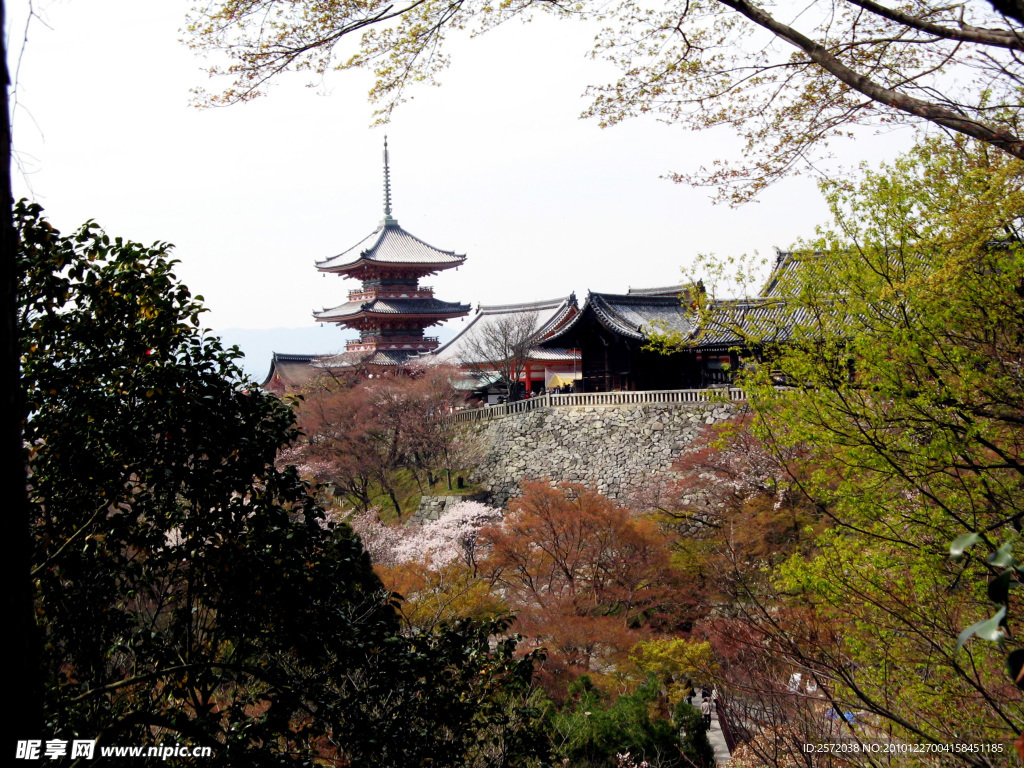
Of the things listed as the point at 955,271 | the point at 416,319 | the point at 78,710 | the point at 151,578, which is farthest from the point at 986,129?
the point at 416,319

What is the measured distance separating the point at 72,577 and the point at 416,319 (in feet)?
98.3

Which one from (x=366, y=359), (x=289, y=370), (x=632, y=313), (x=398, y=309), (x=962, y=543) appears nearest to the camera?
(x=962, y=543)

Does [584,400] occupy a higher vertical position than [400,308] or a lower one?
lower

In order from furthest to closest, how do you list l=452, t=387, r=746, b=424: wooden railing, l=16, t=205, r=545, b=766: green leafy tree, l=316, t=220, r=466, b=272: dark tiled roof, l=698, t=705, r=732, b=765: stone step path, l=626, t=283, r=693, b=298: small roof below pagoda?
l=316, t=220, r=466, b=272: dark tiled roof
l=626, t=283, r=693, b=298: small roof below pagoda
l=452, t=387, r=746, b=424: wooden railing
l=698, t=705, r=732, b=765: stone step path
l=16, t=205, r=545, b=766: green leafy tree

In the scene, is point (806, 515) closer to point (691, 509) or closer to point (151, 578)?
point (691, 509)

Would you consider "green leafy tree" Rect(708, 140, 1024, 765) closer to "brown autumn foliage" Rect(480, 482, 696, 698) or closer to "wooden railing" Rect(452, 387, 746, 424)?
"brown autumn foliage" Rect(480, 482, 696, 698)

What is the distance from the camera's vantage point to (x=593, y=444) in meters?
23.4

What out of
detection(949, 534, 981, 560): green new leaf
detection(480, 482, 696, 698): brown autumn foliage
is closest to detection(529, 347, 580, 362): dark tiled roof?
detection(480, 482, 696, 698): brown autumn foliage

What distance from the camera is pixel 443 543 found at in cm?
1964

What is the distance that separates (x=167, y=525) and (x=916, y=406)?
4.67 m

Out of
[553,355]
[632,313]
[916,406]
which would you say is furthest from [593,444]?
[916,406]

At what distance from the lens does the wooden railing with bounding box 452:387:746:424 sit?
2250cm

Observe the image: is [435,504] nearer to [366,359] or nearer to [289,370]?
[366,359]

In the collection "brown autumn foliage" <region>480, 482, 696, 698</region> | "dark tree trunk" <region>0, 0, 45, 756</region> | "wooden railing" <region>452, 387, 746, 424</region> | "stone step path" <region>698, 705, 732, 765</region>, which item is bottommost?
"stone step path" <region>698, 705, 732, 765</region>
